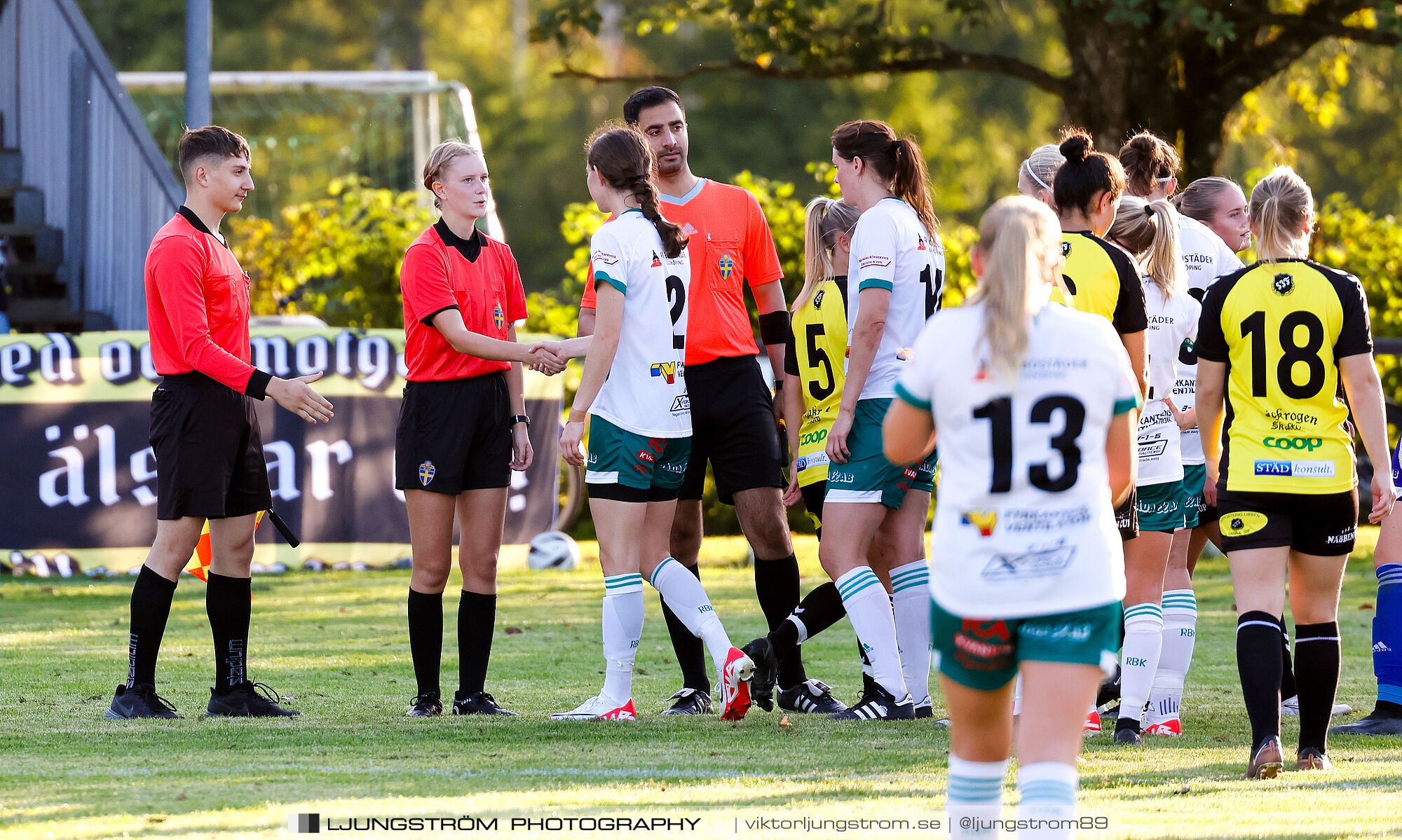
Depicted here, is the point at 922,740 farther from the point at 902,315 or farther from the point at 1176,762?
the point at 902,315

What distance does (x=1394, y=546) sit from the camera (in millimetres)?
6277

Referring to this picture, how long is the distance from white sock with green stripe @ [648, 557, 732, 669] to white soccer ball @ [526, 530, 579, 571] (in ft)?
20.8

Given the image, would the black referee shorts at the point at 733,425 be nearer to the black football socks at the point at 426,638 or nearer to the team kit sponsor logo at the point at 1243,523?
the black football socks at the point at 426,638

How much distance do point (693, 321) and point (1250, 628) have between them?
89.3 inches

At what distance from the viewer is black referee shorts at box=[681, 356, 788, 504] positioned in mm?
6293

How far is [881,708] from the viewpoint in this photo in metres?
6.12

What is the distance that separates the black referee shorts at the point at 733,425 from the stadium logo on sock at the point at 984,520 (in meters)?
2.69

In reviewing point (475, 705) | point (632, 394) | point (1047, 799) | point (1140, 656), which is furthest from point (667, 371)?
point (1047, 799)

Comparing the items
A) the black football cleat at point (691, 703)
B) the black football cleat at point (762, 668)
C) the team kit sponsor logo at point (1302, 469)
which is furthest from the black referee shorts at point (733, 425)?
the team kit sponsor logo at point (1302, 469)

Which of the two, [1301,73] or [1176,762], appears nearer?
[1176,762]

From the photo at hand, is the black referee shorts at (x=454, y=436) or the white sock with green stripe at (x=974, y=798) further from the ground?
the black referee shorts at (x=454, y=436)

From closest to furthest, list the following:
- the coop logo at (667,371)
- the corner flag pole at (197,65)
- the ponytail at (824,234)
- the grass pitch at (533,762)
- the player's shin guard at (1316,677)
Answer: the grass pitch at (533,762) < the player's shin guard at (1316,677) < the coop logo at (667,371) < the ponytail at (824,234) < the corner flag pole at (197,65)

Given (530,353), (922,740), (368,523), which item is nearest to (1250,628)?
(922,740)

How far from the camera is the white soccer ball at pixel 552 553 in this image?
12.5m
